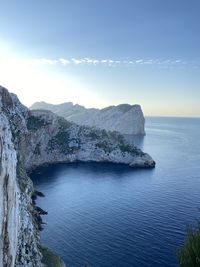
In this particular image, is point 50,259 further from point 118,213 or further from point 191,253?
point 118,213

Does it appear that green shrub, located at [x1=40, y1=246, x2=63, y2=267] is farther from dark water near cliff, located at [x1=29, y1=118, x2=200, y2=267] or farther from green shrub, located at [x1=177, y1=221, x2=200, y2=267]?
green shrub, located at [x1=177, y1=221, x2=200, y2=267]

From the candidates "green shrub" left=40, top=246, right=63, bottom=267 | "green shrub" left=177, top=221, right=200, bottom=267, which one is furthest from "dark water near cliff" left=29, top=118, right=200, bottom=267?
"green shrub" left=177, top=221, right=200, bottom=267

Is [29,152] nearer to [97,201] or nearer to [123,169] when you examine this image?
[123,169]

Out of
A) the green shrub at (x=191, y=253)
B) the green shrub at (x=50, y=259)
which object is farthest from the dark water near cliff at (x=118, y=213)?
the green shrub at (x=191, y=253)

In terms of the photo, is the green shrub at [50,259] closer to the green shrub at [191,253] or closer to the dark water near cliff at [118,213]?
the dark water near cliff at [118,213]

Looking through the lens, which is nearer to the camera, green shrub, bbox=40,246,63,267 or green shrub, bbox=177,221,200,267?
green shrub, bbox=177,221,200,267

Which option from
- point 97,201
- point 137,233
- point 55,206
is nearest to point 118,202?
point 97,201

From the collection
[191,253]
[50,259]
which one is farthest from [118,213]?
[191,253]

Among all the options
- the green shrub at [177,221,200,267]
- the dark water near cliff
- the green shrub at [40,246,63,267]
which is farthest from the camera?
the dark water near cliff

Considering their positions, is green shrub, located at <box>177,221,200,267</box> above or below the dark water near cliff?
above
